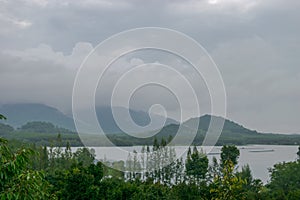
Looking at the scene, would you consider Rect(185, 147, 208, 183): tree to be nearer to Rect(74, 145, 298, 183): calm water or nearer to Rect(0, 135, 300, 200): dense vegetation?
Rect(0, 135, 300, 200): dense vegetation

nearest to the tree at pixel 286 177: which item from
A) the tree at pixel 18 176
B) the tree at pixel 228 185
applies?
the tree at pixel 228 185

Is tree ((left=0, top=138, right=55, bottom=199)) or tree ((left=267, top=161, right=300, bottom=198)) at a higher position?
tree ((left=0, top=138, right=55, bottom=199))

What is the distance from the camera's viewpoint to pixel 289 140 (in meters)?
80.7

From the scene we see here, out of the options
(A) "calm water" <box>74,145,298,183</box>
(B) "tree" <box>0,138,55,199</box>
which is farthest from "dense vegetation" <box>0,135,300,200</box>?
(A) "calm water" <box>74,145,298,183</box>

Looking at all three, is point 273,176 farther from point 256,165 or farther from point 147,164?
point 256,165

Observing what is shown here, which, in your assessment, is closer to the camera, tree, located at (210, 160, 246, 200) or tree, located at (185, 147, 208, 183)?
tree, located at (210, 160, 246, 200)

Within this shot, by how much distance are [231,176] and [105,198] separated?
957cm

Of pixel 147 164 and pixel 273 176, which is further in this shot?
pixel 147 164

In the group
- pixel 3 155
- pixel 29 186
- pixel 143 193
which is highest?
pixel 3 155

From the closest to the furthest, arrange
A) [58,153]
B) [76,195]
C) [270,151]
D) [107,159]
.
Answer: [76,195]
[107,159]
[58,153]
[270,151]

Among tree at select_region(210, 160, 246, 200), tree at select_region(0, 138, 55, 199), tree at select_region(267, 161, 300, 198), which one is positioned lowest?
tree at select_region(267, 161, 300, 198)

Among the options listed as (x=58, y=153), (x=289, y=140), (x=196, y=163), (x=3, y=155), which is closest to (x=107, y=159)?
(x=196, y=163)

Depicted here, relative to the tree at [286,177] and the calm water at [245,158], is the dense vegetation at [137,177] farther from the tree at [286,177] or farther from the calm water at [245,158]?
the calm water at [245,158]

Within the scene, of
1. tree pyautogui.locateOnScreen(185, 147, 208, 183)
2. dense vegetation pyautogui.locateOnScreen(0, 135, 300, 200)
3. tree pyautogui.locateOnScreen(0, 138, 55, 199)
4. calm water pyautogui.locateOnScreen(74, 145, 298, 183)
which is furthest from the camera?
tree pyautogui.locateOnScreen(185, 147, 208, 183)
